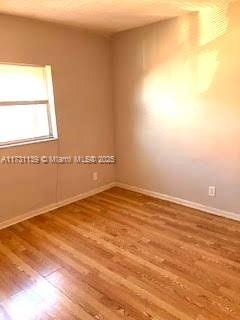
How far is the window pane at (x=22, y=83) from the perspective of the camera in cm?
306

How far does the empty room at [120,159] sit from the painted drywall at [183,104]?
14 mm

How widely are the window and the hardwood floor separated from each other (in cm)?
107

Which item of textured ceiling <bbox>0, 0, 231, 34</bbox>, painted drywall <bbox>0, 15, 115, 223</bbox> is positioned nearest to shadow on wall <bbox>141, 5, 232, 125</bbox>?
textured ceiling <bbox>0, 0, 231, 34</bbox>

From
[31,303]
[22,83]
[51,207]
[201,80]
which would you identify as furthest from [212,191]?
[22,83]

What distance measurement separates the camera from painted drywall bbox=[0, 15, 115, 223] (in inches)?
120

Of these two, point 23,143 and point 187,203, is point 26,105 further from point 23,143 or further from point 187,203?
point 187,203

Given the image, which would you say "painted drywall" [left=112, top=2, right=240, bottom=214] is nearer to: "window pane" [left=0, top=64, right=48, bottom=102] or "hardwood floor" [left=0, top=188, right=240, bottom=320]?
"hardwood floor" [left=0, top=188, right=240, bottom=320]

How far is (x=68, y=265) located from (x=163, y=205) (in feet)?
5.35

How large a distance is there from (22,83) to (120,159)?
6.04 ft

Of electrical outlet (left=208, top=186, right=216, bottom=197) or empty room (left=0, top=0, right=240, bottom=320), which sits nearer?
empty room (left=0, top=0, right=240, bottom=320)

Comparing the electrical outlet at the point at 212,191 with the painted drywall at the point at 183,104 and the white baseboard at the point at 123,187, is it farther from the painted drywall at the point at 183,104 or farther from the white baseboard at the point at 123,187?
the white baseboard at the point at 123,187

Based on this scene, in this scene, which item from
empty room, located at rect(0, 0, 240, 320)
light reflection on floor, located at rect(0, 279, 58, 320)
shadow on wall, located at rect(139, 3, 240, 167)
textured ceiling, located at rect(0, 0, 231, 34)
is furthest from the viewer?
shadow on wall, located at rect(139, 3, 240, 167)

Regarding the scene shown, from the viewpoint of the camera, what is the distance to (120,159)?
4281mm

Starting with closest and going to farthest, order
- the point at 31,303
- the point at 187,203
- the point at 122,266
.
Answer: the point at 31,303
the point at 122,266
the point at 187,203
